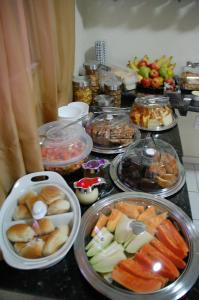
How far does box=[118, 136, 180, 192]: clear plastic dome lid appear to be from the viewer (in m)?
0.86

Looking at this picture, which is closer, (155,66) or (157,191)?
(157,191)

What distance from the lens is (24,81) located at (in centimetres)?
70

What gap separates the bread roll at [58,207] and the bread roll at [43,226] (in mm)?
32

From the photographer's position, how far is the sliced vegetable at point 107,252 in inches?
25.2

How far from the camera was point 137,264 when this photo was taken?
24.7 inches

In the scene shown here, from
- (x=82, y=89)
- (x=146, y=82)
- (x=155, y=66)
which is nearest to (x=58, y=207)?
(x=82, y=89)

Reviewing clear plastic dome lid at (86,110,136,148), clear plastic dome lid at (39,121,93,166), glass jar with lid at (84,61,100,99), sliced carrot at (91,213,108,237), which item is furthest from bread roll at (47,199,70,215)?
glass jar with lid at (84,61,100,99)

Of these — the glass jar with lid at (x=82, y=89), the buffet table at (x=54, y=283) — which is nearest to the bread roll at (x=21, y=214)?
the buffet table at (x=54, y=283)

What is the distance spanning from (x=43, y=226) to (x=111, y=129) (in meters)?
0.66

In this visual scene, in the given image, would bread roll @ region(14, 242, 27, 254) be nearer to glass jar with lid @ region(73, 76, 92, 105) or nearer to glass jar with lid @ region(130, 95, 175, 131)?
glass jar with lid @ region(130, 95, 175, 131)

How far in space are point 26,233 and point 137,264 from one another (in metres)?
0.31

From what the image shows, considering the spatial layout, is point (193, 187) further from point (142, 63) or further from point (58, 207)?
Result: point (58, 207)

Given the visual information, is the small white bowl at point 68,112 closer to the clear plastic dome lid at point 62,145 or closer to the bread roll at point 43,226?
the clear plastic dome lid at point 62,145

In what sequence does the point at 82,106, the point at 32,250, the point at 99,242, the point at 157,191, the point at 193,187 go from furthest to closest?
the point at 193,187, the point at 82,106, the point at 157,191, the point at 99,242, the point at 32,250
